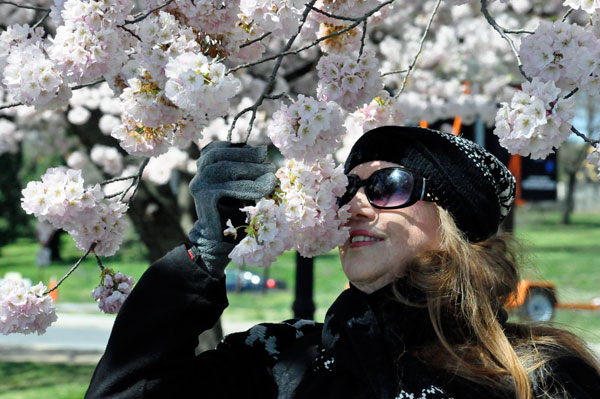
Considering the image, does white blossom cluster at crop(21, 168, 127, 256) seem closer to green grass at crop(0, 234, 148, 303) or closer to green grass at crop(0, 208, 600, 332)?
green grass at crop(0, 208, 600, 332)

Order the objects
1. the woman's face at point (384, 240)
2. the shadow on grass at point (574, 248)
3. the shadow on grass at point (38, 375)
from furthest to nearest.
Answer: the shadow on grass at point (574, 248) < the shadow on grass at point (38, 375) < the woman's face at point (384, 240)

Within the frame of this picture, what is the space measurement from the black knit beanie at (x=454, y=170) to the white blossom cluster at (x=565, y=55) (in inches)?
11.9

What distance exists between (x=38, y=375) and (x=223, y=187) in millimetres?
7441

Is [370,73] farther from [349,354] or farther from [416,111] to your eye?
[416,111]

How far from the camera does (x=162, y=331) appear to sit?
188 centimetres

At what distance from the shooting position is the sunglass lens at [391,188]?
6.64 ft

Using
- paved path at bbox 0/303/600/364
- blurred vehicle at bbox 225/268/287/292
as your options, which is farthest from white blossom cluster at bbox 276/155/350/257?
blurred vehicle at bbox 225/268/287/292

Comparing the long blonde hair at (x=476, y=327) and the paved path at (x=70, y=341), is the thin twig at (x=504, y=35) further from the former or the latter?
the paved path at (x=70, y=341)

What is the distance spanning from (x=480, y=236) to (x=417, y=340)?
0.38 meters

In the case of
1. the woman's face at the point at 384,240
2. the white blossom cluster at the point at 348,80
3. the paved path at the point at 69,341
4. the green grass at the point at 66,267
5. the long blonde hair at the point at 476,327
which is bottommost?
the green grass at the point at 66,267

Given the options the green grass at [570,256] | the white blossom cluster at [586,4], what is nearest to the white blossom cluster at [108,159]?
the green grass at [570,256]

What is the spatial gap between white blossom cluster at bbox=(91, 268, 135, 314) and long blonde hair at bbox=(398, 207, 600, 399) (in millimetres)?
816

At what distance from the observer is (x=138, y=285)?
6.45 ft

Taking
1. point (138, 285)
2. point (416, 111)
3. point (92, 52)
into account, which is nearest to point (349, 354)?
point (138, 285)
